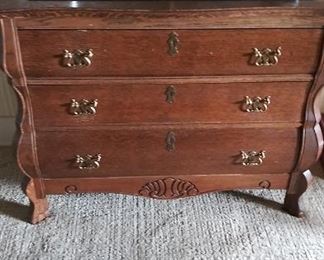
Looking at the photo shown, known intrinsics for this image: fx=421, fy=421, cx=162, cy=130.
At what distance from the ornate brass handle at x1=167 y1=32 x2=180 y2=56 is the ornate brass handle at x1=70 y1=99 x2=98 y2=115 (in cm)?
27

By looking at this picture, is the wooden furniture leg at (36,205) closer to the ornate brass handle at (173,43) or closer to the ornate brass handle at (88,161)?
the ornate brass handle at (88,161)

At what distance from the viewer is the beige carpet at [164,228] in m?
1.46

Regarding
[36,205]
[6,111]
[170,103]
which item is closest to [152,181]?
[170,103]

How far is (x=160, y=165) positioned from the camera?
1.41m

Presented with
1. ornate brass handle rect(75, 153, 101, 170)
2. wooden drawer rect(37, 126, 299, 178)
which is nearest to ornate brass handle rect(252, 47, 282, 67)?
wooden drawer rect(37, 126, 299, 178)

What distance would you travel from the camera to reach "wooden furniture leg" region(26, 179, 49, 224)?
1.44m

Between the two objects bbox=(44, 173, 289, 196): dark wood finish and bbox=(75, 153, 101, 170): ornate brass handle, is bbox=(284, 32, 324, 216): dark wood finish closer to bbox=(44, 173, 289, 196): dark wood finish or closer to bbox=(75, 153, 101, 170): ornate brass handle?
bbox=(44, 173, 289, 196): dark wood finish

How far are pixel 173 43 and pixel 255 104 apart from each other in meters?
0.33

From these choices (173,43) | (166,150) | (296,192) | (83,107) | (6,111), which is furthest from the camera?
(6,111)

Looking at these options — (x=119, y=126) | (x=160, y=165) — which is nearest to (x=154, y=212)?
(x=160, y=165)

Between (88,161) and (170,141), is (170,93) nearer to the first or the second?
(170,141)

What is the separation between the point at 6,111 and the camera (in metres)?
1.82

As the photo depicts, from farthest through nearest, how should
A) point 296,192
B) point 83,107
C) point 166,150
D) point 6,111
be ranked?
point 6,111, point 296,192, point 166,150, point 83,107

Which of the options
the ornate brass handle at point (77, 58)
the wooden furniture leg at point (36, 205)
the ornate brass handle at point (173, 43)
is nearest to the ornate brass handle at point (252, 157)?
the ornate brass handle at point (173, 43)
